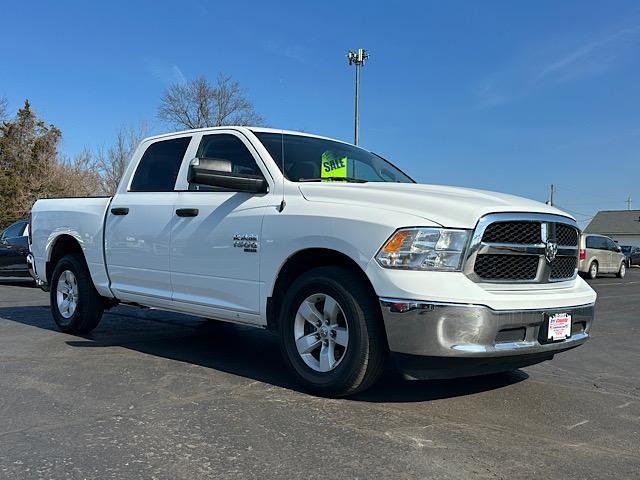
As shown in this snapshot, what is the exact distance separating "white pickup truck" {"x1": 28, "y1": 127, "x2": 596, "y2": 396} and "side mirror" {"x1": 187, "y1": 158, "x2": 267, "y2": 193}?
0.01 metres

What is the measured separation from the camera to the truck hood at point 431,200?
3.86 metres

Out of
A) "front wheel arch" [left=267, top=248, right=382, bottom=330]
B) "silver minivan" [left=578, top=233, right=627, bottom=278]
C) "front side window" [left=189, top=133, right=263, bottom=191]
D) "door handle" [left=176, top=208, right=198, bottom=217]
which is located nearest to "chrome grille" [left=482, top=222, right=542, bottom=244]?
"front wheel arch" [left=267, top=248, right=382, bottom=330]

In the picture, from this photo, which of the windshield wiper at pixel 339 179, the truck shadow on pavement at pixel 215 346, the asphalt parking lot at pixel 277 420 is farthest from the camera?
the windshield wiper at pixel 339 179

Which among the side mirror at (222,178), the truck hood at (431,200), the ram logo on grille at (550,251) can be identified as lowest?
the ram logo on grille at (550,251)

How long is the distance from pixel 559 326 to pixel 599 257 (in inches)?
755

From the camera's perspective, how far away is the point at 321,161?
5.21 meters

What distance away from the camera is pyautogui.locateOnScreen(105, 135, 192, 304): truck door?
18.0 feet

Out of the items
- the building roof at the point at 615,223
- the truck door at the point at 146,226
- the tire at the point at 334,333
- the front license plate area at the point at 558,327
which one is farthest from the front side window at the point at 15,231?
the building roof at the point at 615,223

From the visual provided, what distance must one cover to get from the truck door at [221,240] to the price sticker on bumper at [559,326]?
6.97 feet

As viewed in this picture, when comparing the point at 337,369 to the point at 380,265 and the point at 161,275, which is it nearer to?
the point at 380,265

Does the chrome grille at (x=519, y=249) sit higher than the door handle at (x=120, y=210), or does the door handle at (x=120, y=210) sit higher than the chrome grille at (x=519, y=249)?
the door handle at (x=120, y=210)

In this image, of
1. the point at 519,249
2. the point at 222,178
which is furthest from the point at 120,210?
the point at 519,249

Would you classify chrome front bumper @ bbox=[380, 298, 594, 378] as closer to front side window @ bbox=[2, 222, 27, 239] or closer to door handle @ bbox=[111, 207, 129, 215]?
door handle @ bbox=[111, 207, 129, 215]

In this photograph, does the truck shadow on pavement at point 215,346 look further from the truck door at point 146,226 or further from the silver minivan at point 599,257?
the silver minivan at point 599,257
